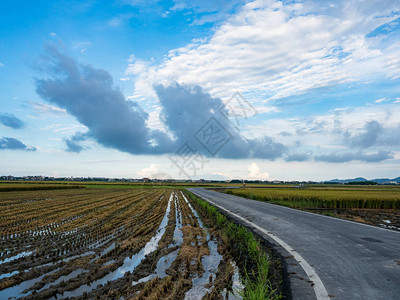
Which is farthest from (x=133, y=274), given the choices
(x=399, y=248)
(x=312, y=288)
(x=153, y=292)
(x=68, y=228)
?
(x=68, y=228)

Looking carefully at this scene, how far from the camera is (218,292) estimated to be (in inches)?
195

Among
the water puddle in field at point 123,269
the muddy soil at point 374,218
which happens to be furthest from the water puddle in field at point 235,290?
the muddy soil at point 374,218

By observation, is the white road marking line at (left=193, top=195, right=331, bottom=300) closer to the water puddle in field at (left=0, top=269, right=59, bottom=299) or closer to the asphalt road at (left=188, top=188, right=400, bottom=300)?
the asphalt road at (left=188, top=188, right=400, bottom=300)

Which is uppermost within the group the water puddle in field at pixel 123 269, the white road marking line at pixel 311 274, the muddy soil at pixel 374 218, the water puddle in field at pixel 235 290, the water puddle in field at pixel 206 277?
the white road marking line at pixel 311 274

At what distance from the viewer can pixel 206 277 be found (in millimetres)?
5828

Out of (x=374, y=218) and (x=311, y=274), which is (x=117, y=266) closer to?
(x=311, y=274)

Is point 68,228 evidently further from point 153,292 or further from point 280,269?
point 280,269

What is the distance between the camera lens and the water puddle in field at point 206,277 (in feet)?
16.0

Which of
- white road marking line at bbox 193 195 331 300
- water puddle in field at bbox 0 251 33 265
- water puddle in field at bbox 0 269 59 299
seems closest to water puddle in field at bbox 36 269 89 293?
water puddle in field at bbox 0 269 59 299

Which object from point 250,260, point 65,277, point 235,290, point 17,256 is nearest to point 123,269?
point 65,277

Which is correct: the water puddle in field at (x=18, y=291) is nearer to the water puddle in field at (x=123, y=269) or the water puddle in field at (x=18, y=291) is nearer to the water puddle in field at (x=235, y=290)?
the water puddle in field at (x=123, y=269)

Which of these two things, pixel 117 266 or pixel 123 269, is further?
pixel 117 266

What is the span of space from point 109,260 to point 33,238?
17.6ft

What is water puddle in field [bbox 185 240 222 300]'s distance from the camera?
488 cm
